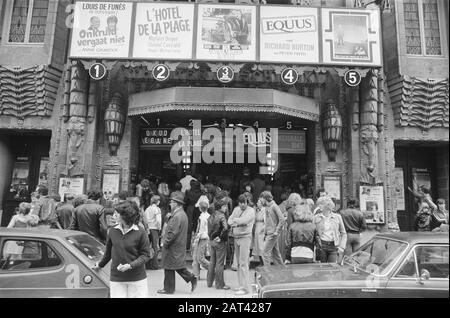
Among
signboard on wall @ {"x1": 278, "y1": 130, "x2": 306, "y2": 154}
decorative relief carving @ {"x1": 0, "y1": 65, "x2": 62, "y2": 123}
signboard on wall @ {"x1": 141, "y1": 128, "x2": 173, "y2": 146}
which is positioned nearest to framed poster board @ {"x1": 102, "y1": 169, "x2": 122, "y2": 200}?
signboard on wall @ {"x1": 141, "y1": 128, "x2": 173, "y2": 146}

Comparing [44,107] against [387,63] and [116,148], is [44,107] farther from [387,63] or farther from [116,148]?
[387,63]

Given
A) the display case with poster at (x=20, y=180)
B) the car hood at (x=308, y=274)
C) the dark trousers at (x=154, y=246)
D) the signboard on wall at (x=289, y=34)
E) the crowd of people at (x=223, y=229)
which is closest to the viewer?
the car hood at (x=308, y=274)

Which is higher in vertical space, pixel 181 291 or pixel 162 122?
pixel 162 122

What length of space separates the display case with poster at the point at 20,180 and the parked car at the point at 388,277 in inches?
430

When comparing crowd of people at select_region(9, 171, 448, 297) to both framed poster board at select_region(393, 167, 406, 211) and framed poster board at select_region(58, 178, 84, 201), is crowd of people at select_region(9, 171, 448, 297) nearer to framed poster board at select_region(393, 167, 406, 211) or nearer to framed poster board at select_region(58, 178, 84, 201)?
framed poster board at select_region(58, 178, 84, 201)

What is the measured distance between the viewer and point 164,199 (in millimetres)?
11086

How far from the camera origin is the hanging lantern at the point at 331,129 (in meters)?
11.7

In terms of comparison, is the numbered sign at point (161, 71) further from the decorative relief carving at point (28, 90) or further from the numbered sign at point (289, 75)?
the decorative relief carving at point (28, 90)

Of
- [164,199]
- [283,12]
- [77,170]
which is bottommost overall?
[164,199]

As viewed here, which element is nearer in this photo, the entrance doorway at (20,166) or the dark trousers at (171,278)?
the dark trousers at (171,278)

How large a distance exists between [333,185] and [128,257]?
28.9ft

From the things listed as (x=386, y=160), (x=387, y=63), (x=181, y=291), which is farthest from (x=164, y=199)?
(x=387, y=63)

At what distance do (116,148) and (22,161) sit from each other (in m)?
4.01

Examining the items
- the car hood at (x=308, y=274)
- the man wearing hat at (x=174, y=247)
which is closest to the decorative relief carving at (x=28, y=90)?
the man wearing hat at (x=174, y=247)
